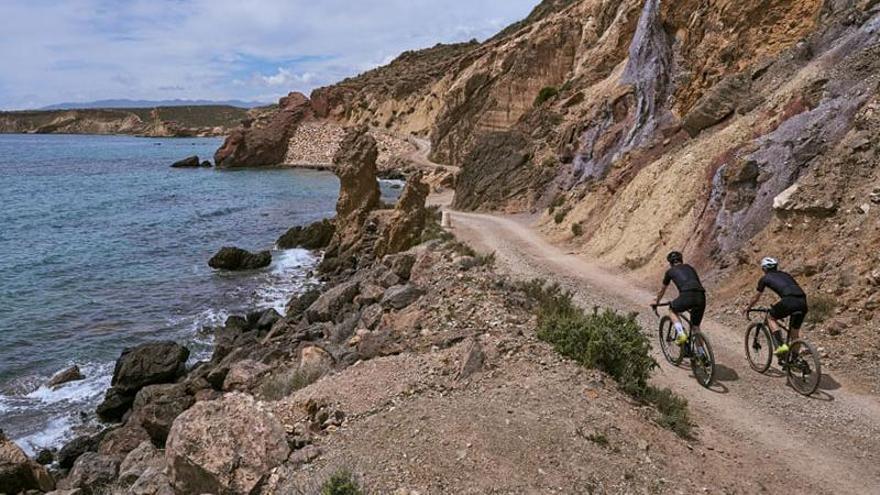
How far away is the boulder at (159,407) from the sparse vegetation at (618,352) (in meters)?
7.99

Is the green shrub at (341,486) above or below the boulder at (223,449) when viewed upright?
above

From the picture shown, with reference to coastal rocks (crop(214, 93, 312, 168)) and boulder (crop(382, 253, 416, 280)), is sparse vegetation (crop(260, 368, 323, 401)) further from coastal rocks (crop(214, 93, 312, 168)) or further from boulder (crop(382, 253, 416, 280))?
coastal rocks (crop(214, 93, 312, 168))

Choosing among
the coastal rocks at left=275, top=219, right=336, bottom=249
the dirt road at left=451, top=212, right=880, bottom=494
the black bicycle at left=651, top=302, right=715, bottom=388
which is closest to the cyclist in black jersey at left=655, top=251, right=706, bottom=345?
the black bicycle at left=651, top=302, right=715, bottom=388

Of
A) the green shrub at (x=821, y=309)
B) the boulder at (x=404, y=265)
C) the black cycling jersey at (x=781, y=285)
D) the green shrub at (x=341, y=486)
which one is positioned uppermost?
the black cycling jersey at (x=781, y=285)

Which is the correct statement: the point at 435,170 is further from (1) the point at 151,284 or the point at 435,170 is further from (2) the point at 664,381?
(2) the point at 664,381

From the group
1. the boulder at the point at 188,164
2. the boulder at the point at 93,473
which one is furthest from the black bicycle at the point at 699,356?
the boulder at the point at 188,164

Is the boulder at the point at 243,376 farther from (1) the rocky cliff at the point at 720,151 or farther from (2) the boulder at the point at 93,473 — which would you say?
(1) the rocky cliff at the point at 720,151

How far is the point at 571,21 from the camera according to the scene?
204 ft

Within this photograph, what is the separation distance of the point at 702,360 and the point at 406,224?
17746mm

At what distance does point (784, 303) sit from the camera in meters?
9.87

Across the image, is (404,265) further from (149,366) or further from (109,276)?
(109,276)

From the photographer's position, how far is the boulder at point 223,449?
24.4 feet

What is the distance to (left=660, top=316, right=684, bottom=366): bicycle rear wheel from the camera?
36.7 ft

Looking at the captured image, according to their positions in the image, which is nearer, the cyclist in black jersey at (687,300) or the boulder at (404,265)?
the cyclist in black jersey at (687,300)
